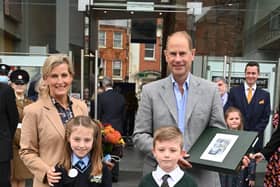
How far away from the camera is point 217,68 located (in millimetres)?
8289

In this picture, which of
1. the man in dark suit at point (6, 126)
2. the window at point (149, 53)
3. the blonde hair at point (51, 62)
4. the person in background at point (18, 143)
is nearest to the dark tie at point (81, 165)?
the blonde hair at point (51, 62)

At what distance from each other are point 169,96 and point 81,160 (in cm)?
66

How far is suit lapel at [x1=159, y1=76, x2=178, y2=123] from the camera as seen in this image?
2393mm

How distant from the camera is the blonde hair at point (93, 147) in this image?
2402 millimetres

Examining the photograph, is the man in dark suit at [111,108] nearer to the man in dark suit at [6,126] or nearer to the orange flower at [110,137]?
the man in dark suit at [6,126]

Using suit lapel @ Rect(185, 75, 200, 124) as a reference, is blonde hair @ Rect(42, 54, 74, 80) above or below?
above

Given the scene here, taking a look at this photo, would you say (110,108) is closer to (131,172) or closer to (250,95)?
(131,172)

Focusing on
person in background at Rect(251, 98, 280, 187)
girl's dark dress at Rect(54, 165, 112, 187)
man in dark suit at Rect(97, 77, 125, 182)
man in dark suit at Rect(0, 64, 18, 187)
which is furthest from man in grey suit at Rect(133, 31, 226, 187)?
man in dark suit at Rect(97, 77, 125, 182)

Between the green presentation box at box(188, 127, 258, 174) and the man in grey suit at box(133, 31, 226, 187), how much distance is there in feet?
0.26

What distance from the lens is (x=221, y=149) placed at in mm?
2244

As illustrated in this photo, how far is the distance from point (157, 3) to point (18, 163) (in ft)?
19.0

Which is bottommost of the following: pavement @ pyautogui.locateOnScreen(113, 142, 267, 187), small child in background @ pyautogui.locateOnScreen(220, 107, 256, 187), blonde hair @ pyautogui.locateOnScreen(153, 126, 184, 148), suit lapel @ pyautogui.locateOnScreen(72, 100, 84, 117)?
pavement @ pyautogui.locateOnScreen(113, 142, 267, 187)

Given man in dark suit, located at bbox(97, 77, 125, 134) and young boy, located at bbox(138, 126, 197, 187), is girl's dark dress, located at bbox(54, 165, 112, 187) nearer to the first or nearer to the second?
young boy, located at bbox(138, 126, 197, 187)

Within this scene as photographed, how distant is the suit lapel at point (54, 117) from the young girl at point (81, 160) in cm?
Result: 6
